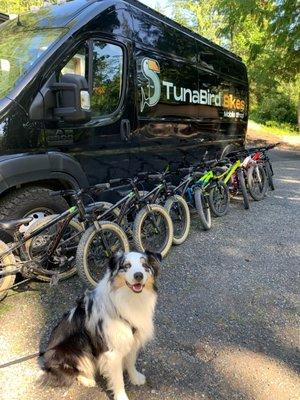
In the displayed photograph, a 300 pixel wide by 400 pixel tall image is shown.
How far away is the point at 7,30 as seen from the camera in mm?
5160

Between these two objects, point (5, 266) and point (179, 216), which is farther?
point (179, 216)

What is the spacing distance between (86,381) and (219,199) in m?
4.72

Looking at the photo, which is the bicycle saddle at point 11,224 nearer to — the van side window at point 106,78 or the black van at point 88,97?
the black van at point 88,97

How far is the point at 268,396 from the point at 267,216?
15.6 feet

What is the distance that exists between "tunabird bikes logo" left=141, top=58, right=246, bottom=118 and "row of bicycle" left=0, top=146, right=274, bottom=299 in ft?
3.60

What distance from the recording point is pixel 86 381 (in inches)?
114

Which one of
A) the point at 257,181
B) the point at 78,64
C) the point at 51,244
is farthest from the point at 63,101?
the point at 257,181

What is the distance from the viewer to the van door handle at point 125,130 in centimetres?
529

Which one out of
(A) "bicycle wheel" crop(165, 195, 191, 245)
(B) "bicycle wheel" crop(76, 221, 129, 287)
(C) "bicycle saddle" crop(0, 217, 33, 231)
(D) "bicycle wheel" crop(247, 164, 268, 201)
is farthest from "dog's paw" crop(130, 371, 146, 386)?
(D) "bicycle wheel" crop(247, 164, 268, 201)

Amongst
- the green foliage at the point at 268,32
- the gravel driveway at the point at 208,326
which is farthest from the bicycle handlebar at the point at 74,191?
the green foliage at the point at 268,32

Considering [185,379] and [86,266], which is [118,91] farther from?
[185,379]

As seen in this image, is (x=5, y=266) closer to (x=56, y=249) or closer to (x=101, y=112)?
(x=56, y=249)

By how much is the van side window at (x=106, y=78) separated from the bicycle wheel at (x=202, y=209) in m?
1.93

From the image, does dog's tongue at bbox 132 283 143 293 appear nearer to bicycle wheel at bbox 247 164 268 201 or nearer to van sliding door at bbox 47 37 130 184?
van sliding door at bbox 47 37 130 184
